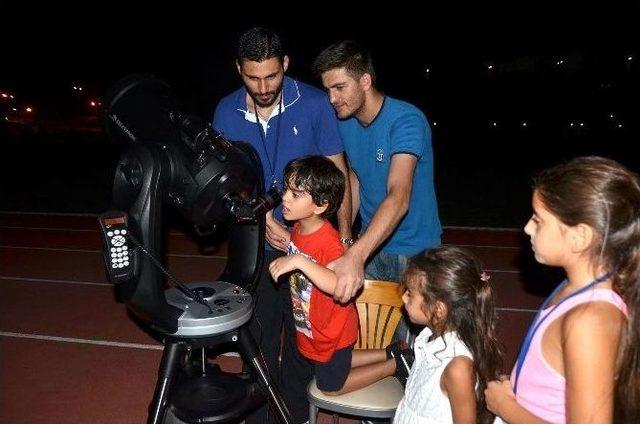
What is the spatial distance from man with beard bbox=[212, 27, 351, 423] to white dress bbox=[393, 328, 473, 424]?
0.92 meters

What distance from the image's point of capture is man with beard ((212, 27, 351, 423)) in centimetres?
292

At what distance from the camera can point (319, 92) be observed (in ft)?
10.0

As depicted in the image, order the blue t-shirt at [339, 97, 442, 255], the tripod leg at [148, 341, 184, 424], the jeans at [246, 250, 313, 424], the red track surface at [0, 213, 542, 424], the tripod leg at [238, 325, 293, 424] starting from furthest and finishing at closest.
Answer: the red track surface at [0, 213, 542, 424], the jeans at [246, 250, 313, 424], the blue t-shirt at [339, 97, 442, 255], the tripod leg at [238, 325, 293, 424], the tripod leg at [148, 341, 184, 424]

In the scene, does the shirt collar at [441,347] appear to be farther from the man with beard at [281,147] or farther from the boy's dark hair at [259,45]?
the boy's dark hair at [259,45]

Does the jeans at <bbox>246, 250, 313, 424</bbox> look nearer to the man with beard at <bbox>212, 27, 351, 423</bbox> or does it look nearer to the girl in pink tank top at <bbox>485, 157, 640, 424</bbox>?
the man with beard at <bbox>212, 27, 351, 423</bbox>

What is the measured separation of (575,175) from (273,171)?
1693 mm

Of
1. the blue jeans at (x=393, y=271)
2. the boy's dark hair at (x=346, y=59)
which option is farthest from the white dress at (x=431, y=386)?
the boy's dark hair at (x=346, y=59)

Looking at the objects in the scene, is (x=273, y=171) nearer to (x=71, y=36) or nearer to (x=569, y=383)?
(x=569, y=383)

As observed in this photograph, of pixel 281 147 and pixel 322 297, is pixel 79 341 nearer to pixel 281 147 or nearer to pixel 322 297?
pixel 281 147

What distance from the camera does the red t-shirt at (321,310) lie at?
97.7 inches

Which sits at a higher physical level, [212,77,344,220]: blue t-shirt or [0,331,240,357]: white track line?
[212,77,344,220]: blue t-shirt

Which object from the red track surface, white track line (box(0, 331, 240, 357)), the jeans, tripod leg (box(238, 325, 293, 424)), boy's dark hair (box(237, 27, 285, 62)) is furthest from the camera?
white track line (box(0, 331, 240, 357))

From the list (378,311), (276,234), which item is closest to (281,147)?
(276,234)

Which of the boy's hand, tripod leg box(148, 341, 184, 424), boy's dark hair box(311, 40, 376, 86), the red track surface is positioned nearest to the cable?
tripod leg box(148, 341, 184, 424)
